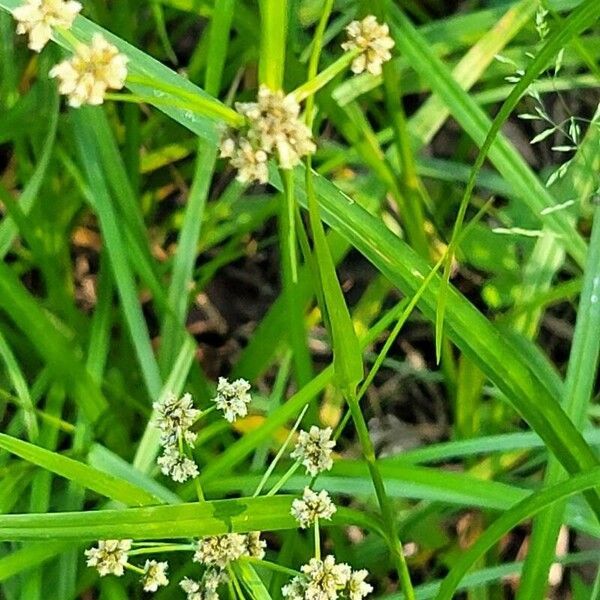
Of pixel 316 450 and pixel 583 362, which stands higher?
pixel 583 362

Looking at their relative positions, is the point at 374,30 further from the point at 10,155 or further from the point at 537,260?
the point at 10,155

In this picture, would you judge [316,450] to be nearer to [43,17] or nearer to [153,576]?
[153,576]

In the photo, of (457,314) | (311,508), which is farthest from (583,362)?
(311,508)

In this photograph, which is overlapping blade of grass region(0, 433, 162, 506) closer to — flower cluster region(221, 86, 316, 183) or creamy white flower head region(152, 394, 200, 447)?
creamy white flower head region(152, 394, 200, 447)

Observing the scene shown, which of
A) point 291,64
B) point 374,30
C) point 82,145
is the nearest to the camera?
point 374,30

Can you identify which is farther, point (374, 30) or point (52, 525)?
point (52, 525)

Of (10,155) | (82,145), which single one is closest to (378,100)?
(82,145)
